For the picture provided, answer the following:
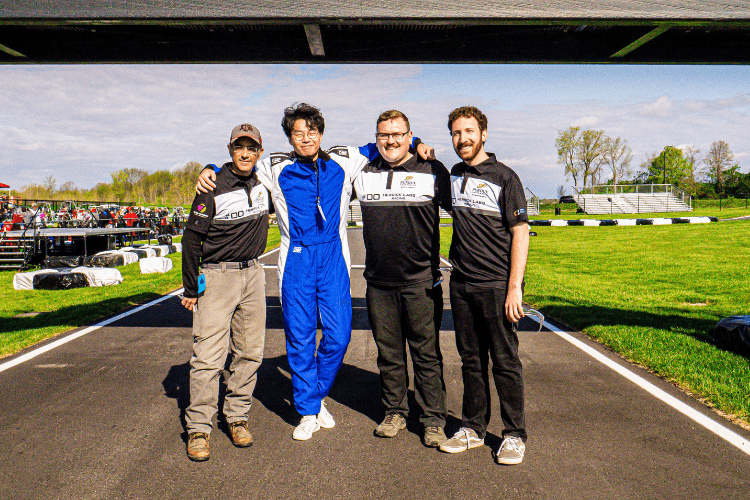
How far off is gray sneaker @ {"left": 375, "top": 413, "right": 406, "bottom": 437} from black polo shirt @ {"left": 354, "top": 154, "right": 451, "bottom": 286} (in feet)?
3.11

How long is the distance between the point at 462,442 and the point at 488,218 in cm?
147

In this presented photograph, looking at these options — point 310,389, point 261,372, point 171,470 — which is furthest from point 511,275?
→ point 261,372

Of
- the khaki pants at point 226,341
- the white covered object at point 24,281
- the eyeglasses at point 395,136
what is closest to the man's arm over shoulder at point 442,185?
the eyeglasses at point 395,136

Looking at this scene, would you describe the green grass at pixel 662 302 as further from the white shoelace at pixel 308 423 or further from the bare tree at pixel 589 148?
the bare tree at pixel 589 148

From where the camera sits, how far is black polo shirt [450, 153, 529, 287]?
10.8ft

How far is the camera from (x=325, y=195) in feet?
12.2

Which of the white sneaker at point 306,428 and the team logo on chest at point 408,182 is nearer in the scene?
the white sneaker at point 306,428

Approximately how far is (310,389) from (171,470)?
1.01 m

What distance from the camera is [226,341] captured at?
12.0 feet

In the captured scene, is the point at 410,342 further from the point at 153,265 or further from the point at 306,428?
the point at 153,265

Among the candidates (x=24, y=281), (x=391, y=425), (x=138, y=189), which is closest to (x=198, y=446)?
(x=391, y=425)

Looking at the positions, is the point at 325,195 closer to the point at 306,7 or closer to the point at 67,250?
the point at 306,7

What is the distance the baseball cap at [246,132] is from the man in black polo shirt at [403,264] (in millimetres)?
824

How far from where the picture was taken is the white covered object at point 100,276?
37.5ft
